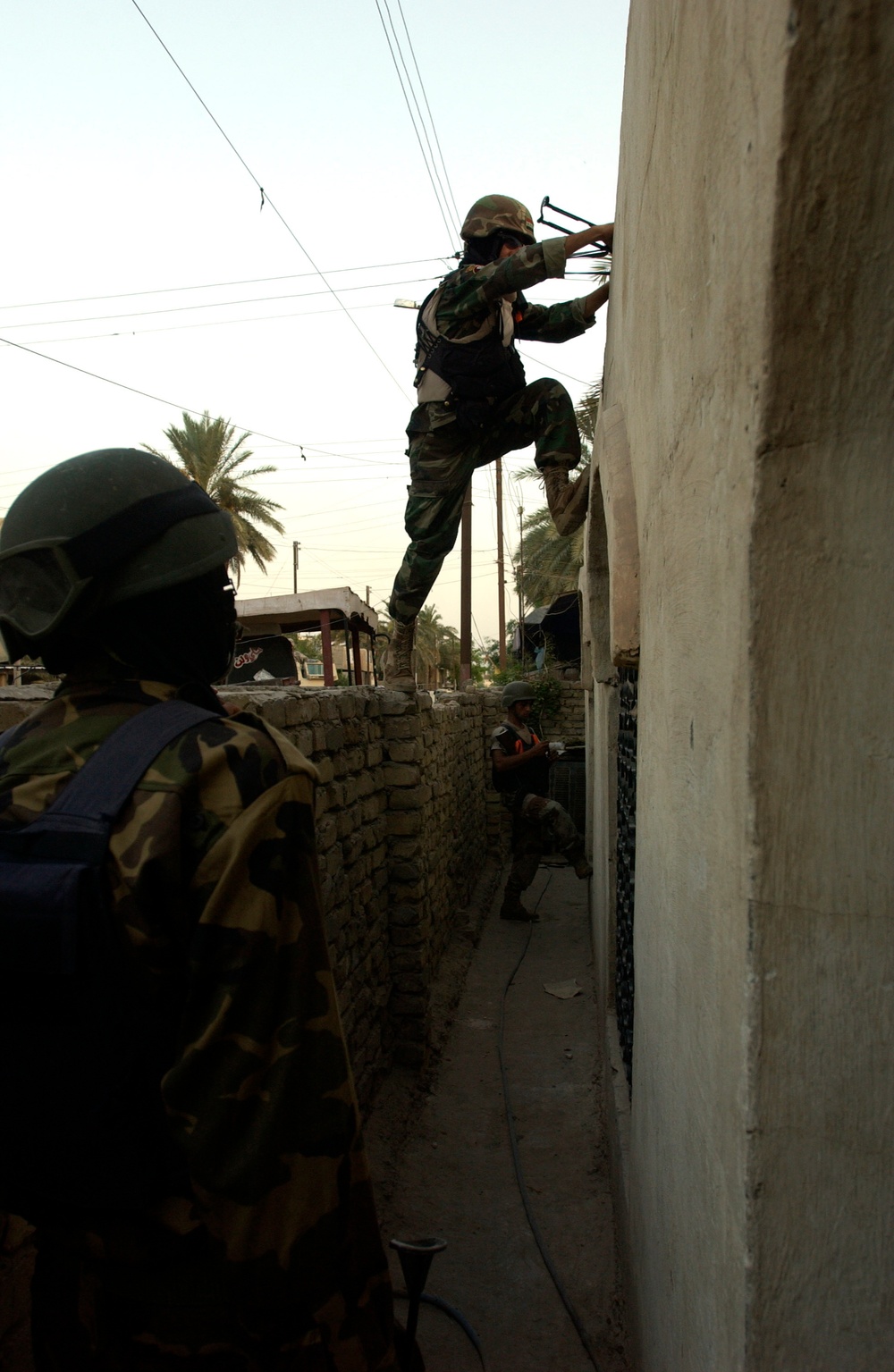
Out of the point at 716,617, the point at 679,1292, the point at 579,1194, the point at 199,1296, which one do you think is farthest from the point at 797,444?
the point at 579,1194

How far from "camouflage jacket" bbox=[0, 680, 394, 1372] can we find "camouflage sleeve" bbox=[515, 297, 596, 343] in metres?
3.71

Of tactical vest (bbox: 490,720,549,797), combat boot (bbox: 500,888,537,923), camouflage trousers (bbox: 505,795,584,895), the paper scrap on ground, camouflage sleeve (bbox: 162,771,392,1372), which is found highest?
camouflage sleeve (bbox: 162,771,392,1372)

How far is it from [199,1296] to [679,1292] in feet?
2.84

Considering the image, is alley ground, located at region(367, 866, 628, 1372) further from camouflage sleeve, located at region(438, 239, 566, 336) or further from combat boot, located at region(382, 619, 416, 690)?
camouflage sleeve, located at region(438, 239, 566, 336)

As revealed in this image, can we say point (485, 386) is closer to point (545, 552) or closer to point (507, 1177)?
point (507, 1177)

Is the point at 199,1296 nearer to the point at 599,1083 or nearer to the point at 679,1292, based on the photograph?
the point at 679,1292

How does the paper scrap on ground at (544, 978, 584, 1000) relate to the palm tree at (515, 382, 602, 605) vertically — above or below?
below

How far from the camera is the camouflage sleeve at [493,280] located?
→ 360cm

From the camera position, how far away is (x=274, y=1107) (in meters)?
1.05

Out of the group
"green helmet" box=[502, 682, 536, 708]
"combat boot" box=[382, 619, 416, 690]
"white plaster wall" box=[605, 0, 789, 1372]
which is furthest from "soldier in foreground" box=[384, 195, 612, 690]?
"green helmet" box=[502, 682, 536, 708]

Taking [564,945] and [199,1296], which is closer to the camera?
[199,1296]

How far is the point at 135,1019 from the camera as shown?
1.11 metres

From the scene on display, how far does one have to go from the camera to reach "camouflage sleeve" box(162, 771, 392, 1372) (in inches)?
40.6

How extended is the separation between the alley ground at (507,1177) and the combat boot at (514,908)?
1631mm
